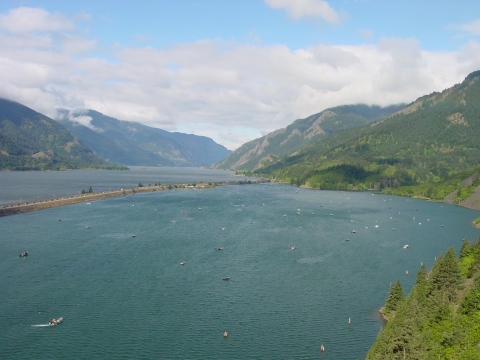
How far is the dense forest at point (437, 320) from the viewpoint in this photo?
36406mm

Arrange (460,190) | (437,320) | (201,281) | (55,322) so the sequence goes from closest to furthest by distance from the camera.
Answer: (437,320)
(55,322)
(201,281)
(460,190)

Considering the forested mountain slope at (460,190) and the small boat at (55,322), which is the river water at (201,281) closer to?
the small boat at (55,322)

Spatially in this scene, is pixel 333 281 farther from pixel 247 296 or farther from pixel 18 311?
pixel 18 311

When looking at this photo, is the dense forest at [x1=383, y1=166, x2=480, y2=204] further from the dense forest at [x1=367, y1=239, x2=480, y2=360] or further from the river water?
the dense forest at [x1=367, y1=239, x2=480, y2=360]

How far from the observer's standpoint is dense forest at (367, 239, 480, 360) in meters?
36.4

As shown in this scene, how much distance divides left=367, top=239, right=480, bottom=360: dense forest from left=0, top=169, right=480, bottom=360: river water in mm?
6281

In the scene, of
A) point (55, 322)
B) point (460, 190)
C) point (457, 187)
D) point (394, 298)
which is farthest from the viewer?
point (457, 187)

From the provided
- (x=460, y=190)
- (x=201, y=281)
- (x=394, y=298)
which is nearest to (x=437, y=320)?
(x=394, y=298)

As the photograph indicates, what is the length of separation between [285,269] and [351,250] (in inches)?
873

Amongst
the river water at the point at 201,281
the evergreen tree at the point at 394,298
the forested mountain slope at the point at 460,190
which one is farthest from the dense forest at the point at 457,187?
the evergreen tree at the point at 394,298

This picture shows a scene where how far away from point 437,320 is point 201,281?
1395 inches

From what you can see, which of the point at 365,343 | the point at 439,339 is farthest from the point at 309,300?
the point at 439,339

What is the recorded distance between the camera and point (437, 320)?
44.1 meters

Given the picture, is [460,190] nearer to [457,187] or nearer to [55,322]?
[457,187]
